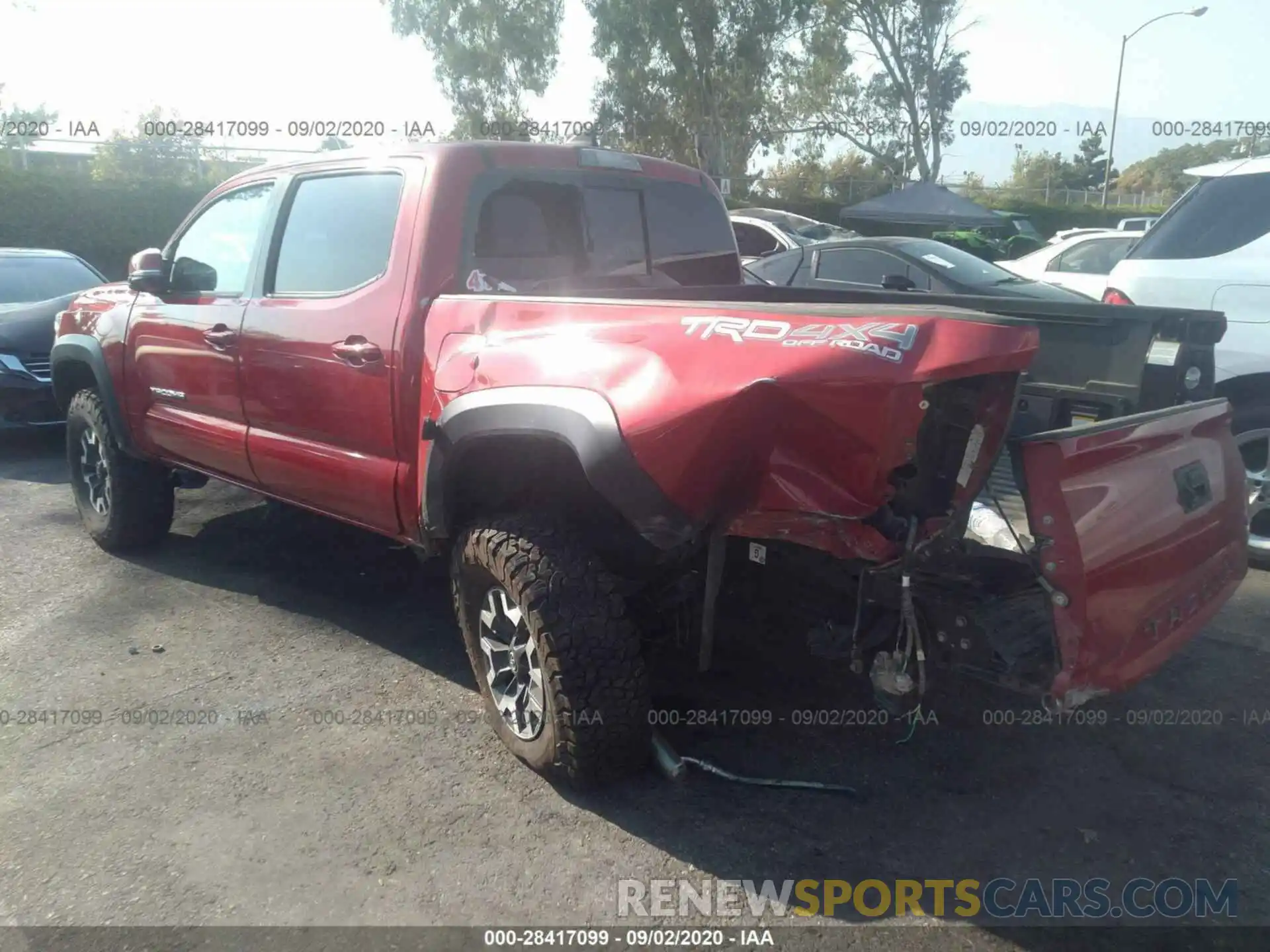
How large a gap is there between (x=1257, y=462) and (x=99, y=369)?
5.94 metres

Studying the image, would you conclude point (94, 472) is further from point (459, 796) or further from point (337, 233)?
point (459, 796)

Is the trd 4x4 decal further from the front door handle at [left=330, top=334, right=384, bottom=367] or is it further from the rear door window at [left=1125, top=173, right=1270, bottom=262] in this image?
the rear door window at [left=1125, top=173, right=1270, bottom=262]

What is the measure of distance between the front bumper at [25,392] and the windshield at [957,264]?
6819 millimetres

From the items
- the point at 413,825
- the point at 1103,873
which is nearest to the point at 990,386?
the point at 1103,873

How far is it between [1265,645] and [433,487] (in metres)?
3.51

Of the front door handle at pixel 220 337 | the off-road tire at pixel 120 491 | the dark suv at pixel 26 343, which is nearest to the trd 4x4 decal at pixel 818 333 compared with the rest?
the front door handle at pixel 220 337

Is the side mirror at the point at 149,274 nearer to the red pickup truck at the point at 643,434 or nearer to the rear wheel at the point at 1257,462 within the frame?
the red pickup truck at the point at 643,434

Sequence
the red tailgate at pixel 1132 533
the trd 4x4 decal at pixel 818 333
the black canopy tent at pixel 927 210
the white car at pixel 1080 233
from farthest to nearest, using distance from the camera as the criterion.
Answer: the black canopy tent at pixel 927 210 → the white car at pixel 1080 233 → the red tailgate at pixel 1132 533 → the trd 4x4 decal at pixel 818 333

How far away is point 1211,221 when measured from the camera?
5.41 metres

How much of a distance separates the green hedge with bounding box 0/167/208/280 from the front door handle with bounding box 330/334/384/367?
15.0 meters

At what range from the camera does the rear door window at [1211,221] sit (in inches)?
207

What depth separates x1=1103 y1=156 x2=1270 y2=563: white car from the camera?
16.5ft

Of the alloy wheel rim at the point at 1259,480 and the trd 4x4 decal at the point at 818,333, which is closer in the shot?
the trd 4x4 decal at the point at 818,333

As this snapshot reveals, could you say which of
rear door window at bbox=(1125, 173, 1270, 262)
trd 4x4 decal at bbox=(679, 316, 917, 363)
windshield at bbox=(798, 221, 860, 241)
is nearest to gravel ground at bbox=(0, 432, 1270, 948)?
trd 4x4 decal at bbox=(679, 316, 917, 363)
